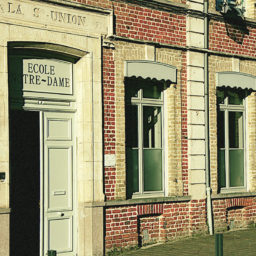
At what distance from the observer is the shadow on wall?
14.4m

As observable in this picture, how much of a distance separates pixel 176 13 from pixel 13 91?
165 inches

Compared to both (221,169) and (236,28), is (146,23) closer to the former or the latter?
(236,28)

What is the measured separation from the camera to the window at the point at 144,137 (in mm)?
12438

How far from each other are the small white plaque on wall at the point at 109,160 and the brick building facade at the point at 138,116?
2cm

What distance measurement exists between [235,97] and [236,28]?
1.55 m

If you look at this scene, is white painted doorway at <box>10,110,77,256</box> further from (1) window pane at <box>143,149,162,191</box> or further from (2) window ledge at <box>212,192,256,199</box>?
(2) window ledge at <box>212,192,256,199</box>

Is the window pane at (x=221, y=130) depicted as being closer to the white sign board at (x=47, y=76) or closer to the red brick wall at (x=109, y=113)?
the red brick wall at (x=109, y=113)

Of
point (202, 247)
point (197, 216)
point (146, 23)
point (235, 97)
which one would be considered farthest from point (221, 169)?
point (146, 23)

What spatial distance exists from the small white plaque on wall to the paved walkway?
1.64 m

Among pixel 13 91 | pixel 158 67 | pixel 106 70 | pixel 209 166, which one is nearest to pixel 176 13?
pixel 158 67

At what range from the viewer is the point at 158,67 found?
12.7 metres

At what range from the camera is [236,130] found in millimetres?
14789

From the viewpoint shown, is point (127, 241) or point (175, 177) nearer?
point (127, 241)

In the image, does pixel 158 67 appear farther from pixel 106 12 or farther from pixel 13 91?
pixel 13 91
